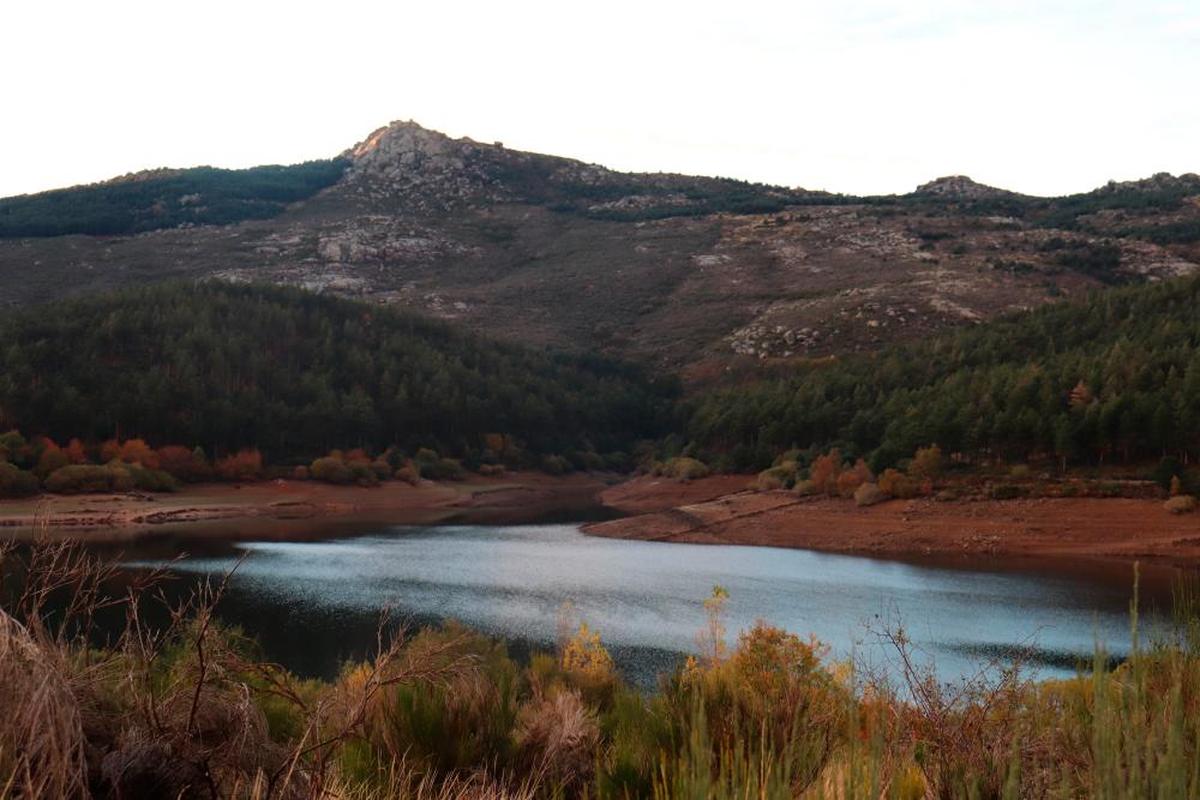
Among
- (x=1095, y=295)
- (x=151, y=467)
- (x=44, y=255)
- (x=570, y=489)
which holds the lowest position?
(x=570, y=489)

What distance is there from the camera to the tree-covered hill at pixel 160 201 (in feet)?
Result: 477

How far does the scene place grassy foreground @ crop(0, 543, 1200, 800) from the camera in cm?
301

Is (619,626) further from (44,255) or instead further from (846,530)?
(44,255)

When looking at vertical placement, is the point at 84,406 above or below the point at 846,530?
above

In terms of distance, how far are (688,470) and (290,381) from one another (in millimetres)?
31488

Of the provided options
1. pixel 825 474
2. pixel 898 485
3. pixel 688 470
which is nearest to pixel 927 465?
pixel 898 485

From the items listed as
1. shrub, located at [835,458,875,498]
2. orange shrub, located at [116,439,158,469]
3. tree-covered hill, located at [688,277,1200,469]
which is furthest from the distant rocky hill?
orange shrub, located at [116,439,158,469]

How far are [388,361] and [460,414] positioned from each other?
8.12 metres

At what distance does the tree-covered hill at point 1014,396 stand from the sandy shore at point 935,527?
16.0ft

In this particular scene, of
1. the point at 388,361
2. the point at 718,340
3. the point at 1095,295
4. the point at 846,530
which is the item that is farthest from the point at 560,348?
the point at 846,530

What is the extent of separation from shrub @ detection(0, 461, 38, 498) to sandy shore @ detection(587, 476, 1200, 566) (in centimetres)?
3012

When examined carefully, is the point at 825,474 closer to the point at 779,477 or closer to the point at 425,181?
the point at 779,477

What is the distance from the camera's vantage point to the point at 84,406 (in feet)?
215

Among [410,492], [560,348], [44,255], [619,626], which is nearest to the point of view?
[619,626]
